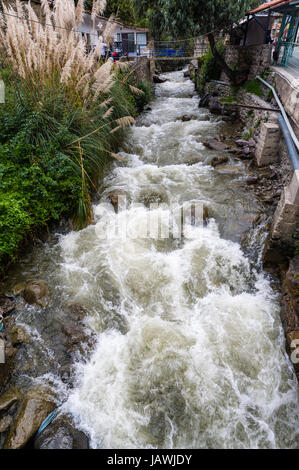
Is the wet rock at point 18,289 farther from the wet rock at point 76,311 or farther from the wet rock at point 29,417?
the wet rock at point 29,417

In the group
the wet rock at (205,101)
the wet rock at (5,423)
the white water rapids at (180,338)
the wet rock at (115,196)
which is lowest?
the white water rapids at (180,338)

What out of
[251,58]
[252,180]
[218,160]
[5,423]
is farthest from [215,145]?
[5,423]

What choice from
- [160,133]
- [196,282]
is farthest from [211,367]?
[160,133]

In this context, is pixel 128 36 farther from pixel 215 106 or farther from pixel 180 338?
pixel 180 338

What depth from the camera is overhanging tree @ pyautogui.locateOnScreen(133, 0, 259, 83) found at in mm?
9531

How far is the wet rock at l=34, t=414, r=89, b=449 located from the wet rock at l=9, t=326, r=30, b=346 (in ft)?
3.63

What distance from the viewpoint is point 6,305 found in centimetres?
389

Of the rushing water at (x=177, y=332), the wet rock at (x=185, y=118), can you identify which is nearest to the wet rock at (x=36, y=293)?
the rushing water at (x=177, y=332)

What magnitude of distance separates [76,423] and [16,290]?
6.91 ft

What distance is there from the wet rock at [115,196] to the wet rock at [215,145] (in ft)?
12.8

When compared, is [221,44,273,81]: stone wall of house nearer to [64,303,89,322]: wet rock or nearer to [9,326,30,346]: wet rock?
[64,303,89,322]: wet rock

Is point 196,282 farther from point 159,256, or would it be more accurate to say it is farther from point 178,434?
point 178,434

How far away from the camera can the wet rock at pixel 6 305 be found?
380 centimetres

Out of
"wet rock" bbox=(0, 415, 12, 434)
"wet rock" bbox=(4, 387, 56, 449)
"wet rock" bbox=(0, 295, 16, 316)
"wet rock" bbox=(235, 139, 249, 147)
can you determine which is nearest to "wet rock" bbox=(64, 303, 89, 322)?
"wet rock" bbox=(0, 295, 16, 316)
